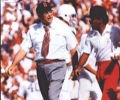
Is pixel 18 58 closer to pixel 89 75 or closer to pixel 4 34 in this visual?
pixel 89 75

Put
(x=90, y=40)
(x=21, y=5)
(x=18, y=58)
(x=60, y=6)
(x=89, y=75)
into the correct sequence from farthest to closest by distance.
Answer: (x=21, y=5)
(x=60, y=6)
(x=89, y=75)
(x=90, y=40)
(x=18, y=58)

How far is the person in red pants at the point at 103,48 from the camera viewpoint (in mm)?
5480

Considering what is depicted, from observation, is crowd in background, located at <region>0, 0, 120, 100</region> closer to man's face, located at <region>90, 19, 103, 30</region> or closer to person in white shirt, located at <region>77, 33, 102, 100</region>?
person in white shirt, located at <region>77, 33, 102, 100</region>

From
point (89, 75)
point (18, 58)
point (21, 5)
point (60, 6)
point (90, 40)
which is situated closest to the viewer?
point (18, 58)

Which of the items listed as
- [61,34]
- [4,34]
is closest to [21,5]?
[4,34]

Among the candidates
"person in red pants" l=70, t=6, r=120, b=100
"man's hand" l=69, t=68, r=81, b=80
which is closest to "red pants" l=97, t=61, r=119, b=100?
"person in red pants" l=70, t=6, r=120, b=100

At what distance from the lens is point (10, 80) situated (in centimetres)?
755

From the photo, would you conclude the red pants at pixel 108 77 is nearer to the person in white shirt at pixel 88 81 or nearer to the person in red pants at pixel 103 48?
the person in red pants at pixel 103 48

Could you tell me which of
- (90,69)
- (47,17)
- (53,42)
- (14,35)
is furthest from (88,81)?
(14,35)

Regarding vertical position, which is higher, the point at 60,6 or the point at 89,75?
the point at 60,6

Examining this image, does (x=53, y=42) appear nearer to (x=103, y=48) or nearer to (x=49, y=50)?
(x=49, y=50)

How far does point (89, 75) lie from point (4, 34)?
6.08 feet

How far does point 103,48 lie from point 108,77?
0.97ft

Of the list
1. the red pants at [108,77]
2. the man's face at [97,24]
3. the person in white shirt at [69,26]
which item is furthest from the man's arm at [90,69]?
the man's face at [97,24]
